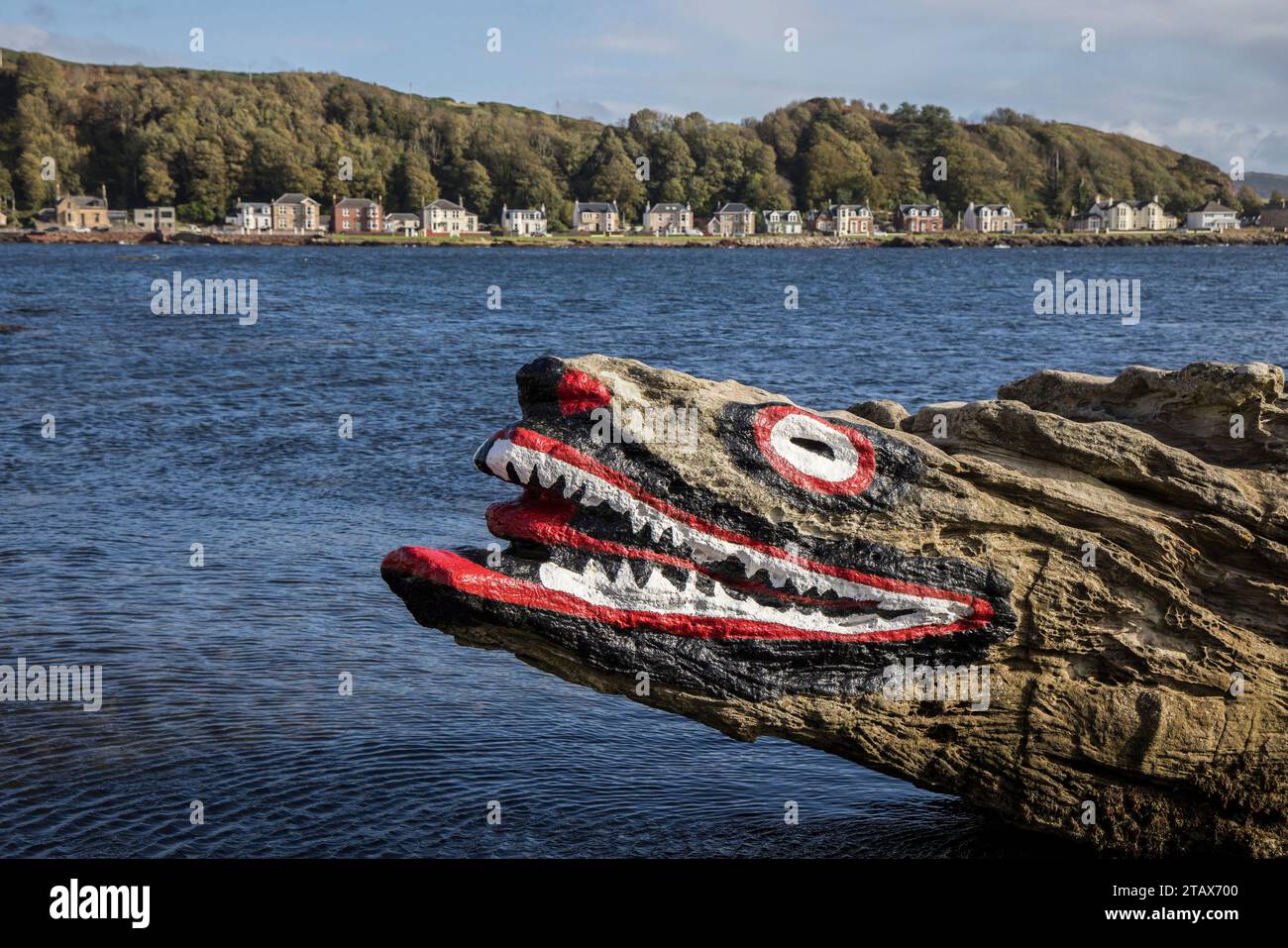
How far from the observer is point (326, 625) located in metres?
17.6

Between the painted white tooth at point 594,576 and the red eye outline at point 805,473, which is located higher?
the red eye outline at point 805,473

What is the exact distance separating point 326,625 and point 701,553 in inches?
368

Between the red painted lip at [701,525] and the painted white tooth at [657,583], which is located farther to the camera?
the painted white tooth at [657,583]

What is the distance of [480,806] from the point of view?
12.5m

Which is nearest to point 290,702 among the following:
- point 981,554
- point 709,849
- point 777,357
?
point 709,849

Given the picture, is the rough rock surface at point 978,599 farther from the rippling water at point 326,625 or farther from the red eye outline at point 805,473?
the rippling water at point 326,625

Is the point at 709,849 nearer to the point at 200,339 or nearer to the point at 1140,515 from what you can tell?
the point at 1140,515

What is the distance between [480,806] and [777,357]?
132 feet

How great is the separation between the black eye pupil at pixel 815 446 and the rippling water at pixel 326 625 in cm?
403
